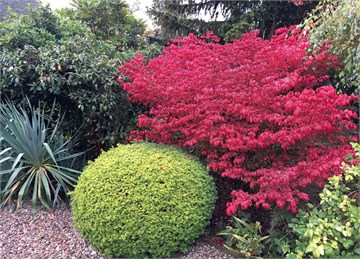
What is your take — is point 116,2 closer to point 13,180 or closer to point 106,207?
point 13,180

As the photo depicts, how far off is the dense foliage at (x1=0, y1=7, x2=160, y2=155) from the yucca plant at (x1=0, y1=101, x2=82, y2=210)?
60 centimetres

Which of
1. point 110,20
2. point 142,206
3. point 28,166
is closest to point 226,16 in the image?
point 110,20

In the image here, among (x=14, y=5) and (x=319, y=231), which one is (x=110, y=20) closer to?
(x=14, y=5)

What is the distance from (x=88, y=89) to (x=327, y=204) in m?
3.34

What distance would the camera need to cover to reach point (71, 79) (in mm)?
4168

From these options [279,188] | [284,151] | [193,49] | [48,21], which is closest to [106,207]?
[279,188]

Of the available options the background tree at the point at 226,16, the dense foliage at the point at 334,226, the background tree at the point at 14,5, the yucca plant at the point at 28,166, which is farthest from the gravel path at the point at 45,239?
the background tree at the point at 14,5

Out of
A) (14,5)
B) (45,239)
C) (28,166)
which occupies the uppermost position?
(14,5)

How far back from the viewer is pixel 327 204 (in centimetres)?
267

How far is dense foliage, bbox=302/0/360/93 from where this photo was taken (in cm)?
294

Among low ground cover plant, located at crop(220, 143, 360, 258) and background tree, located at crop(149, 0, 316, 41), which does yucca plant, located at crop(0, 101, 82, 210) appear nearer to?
low ground cover plant, located at crop(220, 143, 360, 258)

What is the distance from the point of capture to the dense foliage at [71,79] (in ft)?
13.7

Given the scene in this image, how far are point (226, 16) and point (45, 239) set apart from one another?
Answer: 615 centimetres

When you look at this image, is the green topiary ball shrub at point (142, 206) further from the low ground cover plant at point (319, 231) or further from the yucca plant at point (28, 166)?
the yucca plant at point (28, 166)
